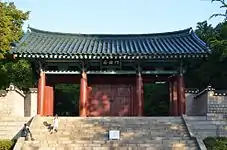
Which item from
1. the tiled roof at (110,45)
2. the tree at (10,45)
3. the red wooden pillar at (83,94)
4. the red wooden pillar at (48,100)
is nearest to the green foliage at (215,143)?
the tiled roof at (110,45)

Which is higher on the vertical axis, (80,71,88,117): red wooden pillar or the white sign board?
(80,71,88,117): red wooden pillar

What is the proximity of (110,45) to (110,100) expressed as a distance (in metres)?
3.38

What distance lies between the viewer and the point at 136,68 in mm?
23359

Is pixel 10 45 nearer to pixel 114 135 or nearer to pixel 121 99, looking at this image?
pixel 121 99

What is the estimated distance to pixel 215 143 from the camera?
17.4 metres

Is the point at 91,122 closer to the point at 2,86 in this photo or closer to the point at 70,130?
the point at 70,130

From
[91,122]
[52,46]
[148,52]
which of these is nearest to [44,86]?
[52,46]

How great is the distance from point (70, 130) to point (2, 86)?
10.6 m

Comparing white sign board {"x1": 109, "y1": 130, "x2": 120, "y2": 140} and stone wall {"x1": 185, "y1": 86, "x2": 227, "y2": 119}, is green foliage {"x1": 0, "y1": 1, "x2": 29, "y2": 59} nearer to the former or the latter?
white sign board {"x1": 109, "y1": 130, "x2": 120, "y2": 140}

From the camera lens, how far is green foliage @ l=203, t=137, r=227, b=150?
1690 cm

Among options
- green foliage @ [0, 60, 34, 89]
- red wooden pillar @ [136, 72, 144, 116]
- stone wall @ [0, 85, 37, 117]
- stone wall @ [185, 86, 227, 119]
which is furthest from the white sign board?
green foliage @ [0, 60, 34, 89]

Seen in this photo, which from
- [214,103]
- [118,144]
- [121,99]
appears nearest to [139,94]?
[121,99]

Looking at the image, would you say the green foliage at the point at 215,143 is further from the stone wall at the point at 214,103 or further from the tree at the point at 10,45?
the tree at the point at 10,45

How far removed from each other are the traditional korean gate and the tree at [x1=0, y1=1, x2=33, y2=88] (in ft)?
18.7
